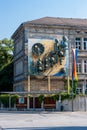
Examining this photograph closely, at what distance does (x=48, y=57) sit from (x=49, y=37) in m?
3.09

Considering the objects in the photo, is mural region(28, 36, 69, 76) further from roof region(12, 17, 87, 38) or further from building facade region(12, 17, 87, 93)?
roof region(12, 17, 87, 38)

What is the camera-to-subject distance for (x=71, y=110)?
45.0 meters

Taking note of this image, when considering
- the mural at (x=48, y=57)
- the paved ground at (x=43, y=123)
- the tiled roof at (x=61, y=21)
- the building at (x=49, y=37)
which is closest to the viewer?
the paved ground at (x=43, y=123)

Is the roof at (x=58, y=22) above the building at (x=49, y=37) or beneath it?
above

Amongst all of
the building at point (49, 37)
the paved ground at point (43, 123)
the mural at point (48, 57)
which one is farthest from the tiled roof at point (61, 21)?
the paved ground at point (43, 123)

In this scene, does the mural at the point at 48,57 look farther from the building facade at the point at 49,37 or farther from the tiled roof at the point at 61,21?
the tiled roof at the point at 61,21

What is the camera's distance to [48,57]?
55.9 meters

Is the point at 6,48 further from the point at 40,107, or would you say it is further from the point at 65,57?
the point at 40,107

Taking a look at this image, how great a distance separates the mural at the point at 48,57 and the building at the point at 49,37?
0.59 metres

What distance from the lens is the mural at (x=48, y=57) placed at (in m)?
55.2

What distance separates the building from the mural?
595 millimetres

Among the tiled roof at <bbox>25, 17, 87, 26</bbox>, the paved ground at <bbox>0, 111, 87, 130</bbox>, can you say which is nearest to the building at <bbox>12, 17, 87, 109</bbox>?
the tiled roof at <bbox>25, 17, 87, 26</bbox>

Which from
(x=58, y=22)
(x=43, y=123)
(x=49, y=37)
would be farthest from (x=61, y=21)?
(x=43, y=123)

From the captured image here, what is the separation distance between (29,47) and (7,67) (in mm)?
19952
